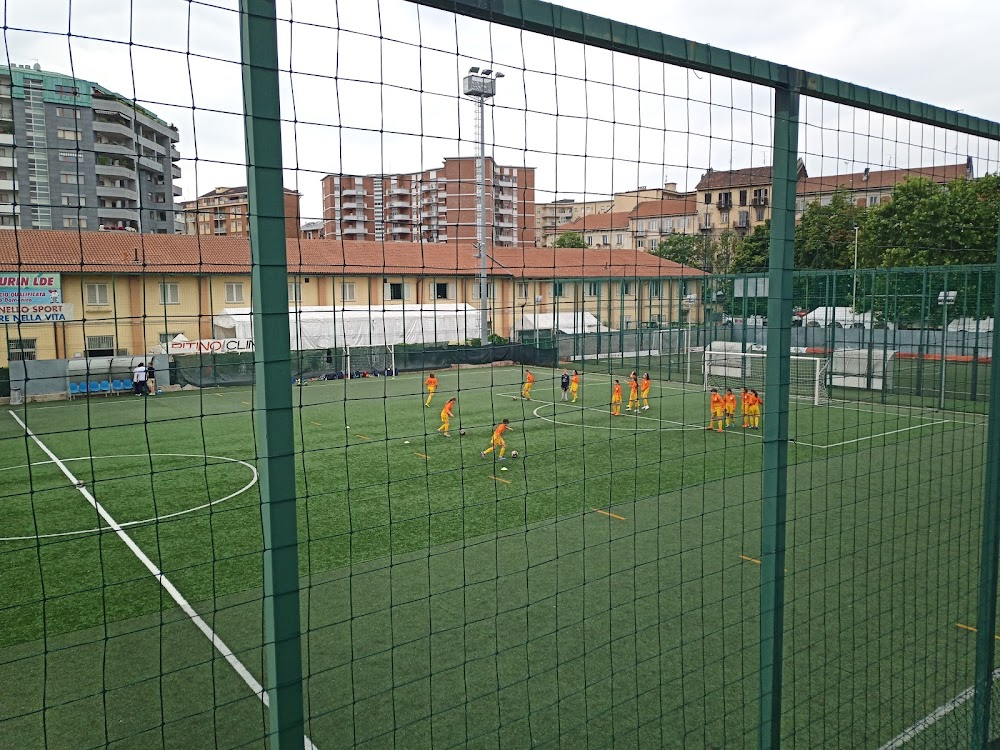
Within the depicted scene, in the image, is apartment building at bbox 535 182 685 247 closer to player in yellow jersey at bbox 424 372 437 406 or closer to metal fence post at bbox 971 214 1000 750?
metal fence post at bbox 971 214 1000 750

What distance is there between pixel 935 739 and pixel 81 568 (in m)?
8.61

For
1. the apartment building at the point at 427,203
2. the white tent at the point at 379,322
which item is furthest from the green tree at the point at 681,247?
the white tent at the point at 379,322

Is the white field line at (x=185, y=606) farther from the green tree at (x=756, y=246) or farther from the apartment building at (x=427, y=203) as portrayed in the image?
the green tree at (x=756, y=246)

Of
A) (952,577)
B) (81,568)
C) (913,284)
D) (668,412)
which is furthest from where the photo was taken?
(913,284)

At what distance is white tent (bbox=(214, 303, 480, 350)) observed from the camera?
3.03m

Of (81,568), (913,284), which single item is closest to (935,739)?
(81,568)

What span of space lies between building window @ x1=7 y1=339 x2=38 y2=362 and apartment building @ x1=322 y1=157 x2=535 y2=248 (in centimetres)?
120

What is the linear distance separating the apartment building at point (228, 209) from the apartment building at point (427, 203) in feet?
0.95

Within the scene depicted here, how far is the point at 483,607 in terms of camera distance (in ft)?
25.1

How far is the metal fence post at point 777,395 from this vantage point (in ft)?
11.6

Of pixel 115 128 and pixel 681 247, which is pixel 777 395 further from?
pixel 115 128

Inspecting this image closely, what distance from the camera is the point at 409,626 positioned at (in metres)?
7.28

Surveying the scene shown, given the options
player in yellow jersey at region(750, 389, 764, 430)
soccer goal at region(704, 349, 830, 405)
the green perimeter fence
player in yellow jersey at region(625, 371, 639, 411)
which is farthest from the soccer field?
soccer goal at region(704, 349, 830, 405)

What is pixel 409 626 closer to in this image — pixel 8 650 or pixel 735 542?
pixel 8 650
